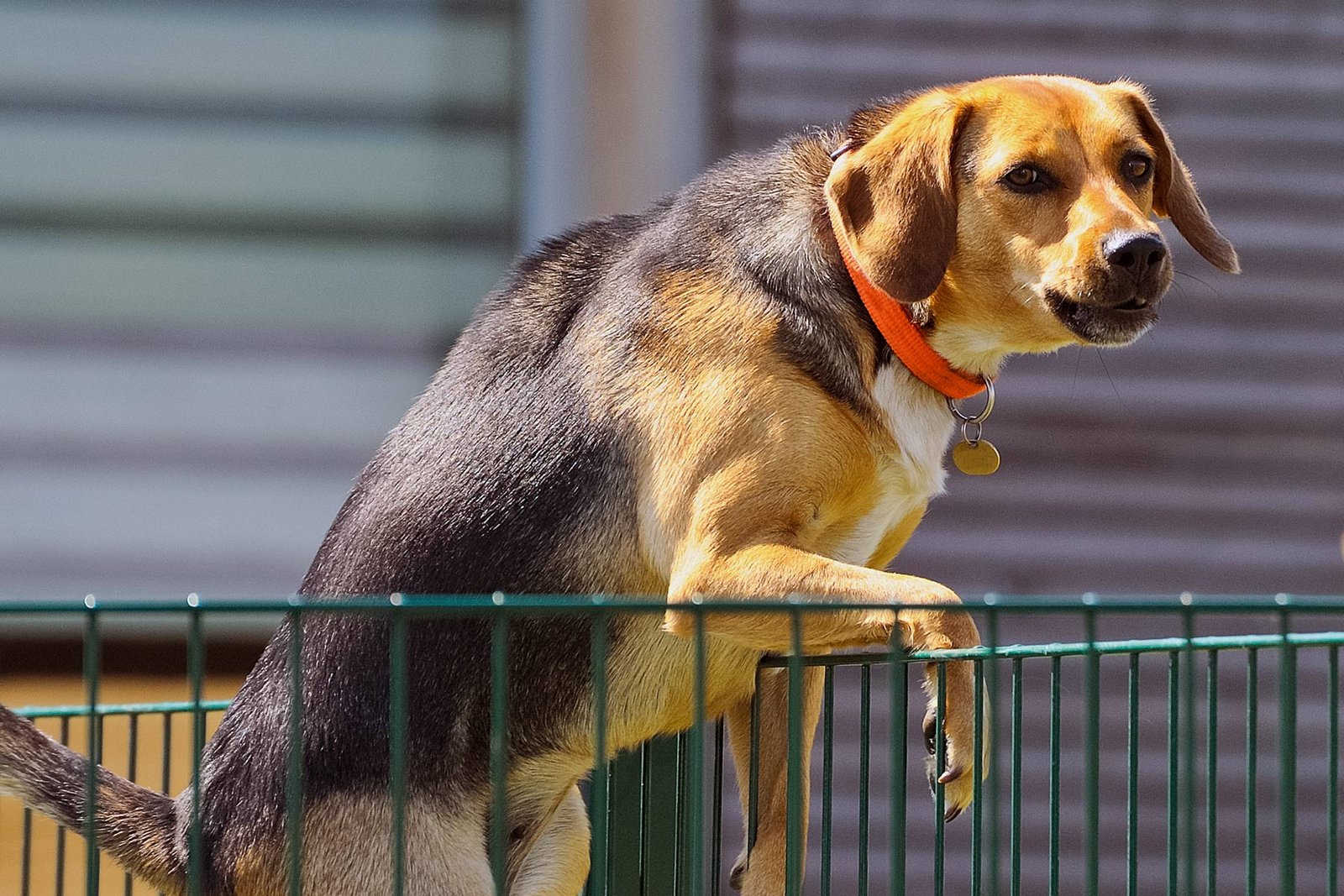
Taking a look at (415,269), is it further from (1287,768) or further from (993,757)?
(1287,768)

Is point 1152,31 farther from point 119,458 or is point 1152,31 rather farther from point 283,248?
point 119,458

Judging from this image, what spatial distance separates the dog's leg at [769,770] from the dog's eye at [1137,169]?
99 cm

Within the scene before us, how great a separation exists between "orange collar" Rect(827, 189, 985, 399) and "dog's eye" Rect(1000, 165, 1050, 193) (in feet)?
0.86

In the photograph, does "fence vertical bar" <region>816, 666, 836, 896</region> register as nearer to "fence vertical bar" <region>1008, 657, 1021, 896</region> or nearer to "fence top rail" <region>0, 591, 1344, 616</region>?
"fence vertical bar" <region>1008, 657, 1021, 896</region>

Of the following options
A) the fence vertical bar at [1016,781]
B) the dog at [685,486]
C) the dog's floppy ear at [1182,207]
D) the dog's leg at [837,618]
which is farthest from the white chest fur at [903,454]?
the dog's floppy ear at [1182,207]

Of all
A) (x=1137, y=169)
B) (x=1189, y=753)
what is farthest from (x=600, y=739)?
(x=1137, y=169)

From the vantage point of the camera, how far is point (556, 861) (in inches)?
106

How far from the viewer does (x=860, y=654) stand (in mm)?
2449

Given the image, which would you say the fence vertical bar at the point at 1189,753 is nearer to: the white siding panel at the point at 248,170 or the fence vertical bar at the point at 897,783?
the fence vertical bar at the point at 897,783

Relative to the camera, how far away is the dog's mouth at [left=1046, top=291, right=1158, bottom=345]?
8.18 ft

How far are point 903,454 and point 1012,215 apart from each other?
16.6 inches

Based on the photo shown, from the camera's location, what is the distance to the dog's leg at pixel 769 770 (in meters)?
2.75

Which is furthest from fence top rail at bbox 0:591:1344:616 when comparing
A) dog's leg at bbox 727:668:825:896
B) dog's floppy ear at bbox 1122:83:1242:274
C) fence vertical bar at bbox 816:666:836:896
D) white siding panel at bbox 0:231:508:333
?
white siding panel at bbox 0:231:508:333

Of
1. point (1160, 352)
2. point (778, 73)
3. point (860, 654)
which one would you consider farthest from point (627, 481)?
point (1160, 352)
